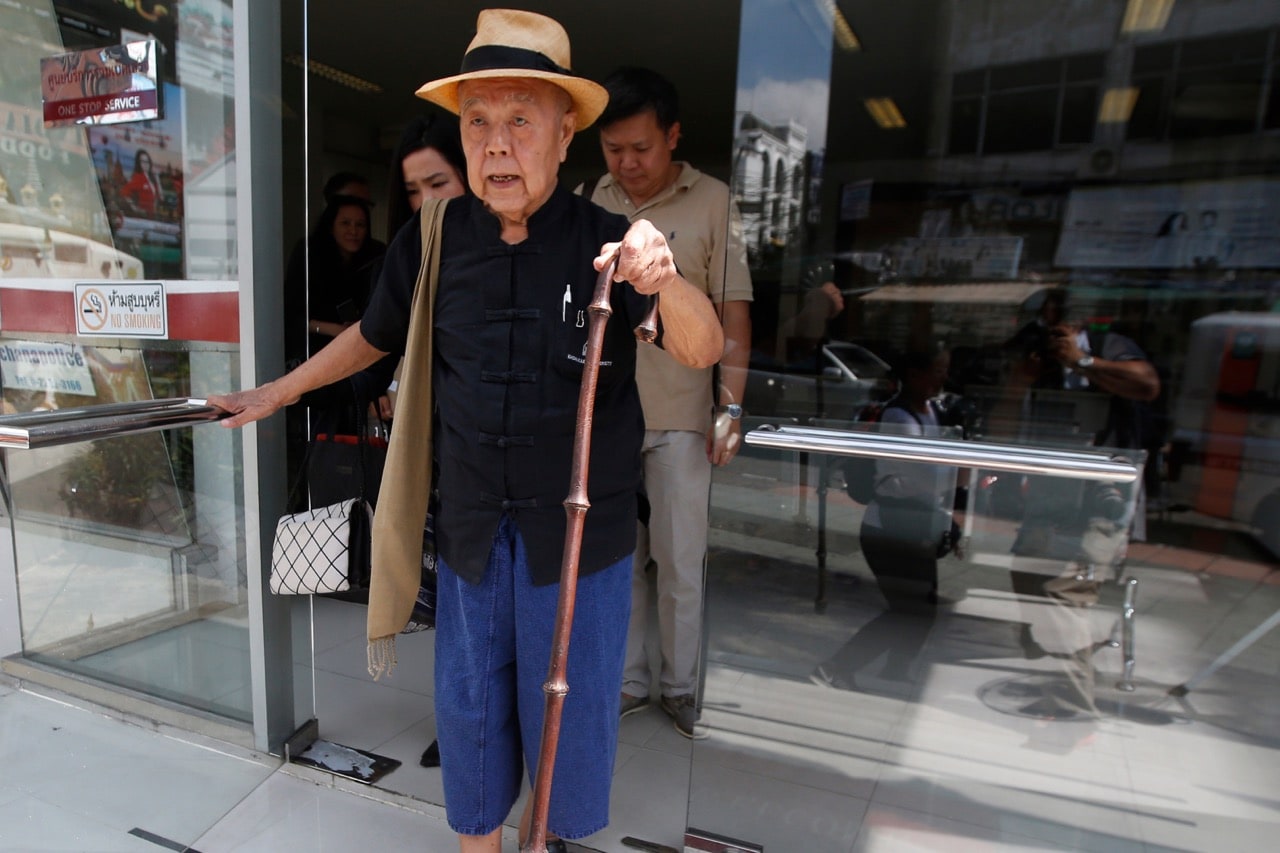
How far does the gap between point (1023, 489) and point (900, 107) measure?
5.16m

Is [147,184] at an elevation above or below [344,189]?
below

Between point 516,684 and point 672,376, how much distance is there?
3.47 ft

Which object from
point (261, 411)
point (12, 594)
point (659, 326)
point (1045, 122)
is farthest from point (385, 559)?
point (1045, 122)

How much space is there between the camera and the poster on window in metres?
4.83

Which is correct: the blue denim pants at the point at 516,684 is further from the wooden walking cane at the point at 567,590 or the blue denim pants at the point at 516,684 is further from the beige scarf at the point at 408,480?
the wooden walking cane at the point at 567,590

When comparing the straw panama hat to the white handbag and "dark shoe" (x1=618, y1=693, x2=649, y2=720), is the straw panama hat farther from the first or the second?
"dark shoe" (x1=618, y1=693, x2=649, y2=720)

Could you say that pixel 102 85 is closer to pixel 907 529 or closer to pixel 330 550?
pixel 330 550

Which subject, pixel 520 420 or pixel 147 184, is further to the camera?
pixel 147 184

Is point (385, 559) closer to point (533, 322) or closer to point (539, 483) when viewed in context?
point (539, 483)

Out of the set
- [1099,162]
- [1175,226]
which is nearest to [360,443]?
[1175,226]

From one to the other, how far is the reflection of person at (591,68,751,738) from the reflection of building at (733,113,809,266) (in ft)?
0.37

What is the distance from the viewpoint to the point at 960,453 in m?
1.54

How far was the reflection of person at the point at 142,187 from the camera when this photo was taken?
2.37 m

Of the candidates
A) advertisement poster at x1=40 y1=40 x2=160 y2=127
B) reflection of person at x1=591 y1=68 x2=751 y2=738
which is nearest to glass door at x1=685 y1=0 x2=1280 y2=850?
reflection of person at x1=591 y1=68 x2=751 y2=738
